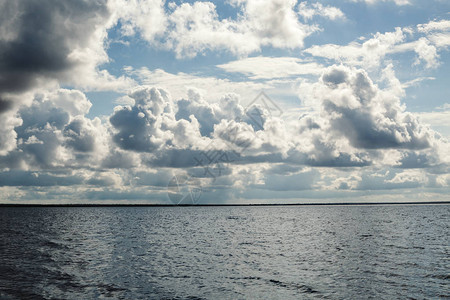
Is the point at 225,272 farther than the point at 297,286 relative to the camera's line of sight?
Yes

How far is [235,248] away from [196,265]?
1637 cm

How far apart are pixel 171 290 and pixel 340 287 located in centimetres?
1463

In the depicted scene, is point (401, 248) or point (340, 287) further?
point (401, 248)

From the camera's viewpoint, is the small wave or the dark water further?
the small wave

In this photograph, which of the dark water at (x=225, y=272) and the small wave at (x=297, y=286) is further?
the small wave at (x=297, y=286)

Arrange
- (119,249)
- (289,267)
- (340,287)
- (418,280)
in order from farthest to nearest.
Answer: (119,249), (289,267), (418,280), (340,287)

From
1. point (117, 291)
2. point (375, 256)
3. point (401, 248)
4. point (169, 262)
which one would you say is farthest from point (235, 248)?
point (117, 291)

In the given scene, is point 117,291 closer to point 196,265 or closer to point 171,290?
point 171,290

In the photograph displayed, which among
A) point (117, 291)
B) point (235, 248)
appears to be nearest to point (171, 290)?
point (117, 291)

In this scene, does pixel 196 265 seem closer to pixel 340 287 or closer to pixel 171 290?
pixel 171 290

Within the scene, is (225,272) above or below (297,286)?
below

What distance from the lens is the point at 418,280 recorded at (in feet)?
111

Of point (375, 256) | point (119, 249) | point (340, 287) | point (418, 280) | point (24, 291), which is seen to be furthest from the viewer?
point (119, 249)

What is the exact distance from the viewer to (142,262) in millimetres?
43875
